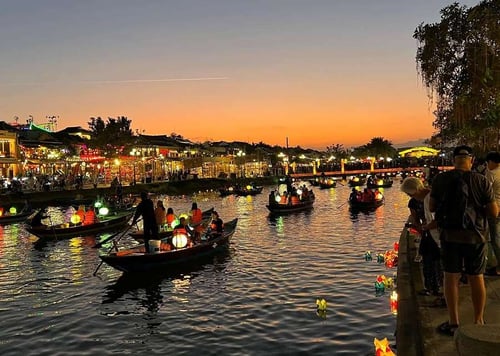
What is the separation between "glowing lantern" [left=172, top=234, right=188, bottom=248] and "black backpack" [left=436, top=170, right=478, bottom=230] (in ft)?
47.3

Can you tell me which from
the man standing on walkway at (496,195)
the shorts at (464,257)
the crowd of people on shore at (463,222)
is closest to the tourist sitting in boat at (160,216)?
the man standing on walkway at (496,195)

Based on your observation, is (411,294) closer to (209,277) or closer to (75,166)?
(209,277)

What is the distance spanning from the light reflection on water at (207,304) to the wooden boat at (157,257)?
16.7 inches

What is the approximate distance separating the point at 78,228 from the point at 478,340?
28.7m

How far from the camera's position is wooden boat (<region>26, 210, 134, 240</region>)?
29.0 meters

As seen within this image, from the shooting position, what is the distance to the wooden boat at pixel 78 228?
95.2 feet

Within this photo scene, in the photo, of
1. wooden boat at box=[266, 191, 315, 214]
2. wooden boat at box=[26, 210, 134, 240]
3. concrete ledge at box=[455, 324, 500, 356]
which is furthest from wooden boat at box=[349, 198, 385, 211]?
concrete ledge at box=[455, 324, 500, 356]

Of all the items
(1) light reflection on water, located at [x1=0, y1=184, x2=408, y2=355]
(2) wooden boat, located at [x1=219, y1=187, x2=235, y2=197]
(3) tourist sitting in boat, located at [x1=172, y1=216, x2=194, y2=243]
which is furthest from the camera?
(2) wooden boat, located at [x1=219, y1=187, x2=235, y2=197]

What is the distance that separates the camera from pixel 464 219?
6340mm

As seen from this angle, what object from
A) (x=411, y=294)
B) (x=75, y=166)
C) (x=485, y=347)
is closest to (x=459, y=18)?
(x=411, y=294)

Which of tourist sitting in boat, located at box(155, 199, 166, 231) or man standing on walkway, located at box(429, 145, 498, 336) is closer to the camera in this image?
man standing on walkway, located at box(429, 145, 498, 336)

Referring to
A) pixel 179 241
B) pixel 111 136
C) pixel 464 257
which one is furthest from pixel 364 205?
pixel 111 136

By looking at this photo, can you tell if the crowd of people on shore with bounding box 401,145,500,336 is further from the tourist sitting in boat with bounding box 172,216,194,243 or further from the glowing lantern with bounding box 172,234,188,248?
the tourist sitting in boat with bounding box 172,216,194,243

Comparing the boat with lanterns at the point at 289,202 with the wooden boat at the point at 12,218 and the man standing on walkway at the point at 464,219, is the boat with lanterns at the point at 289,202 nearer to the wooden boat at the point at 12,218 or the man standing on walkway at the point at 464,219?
the wooden boat at the point at 12,218
